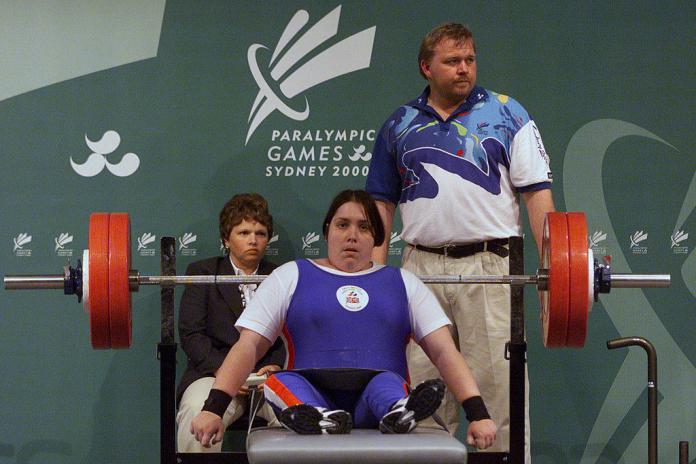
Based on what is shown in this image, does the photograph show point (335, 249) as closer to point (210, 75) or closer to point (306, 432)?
point (306, 432)

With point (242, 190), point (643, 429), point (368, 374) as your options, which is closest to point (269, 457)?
point (368, 374)

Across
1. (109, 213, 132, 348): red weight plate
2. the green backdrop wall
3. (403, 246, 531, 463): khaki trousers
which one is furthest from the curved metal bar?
(109, 213, 132, 348): red weight plate

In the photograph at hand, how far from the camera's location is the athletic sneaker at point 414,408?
3311 millimetres

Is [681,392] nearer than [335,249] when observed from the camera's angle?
No

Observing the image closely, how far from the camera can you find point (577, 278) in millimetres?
3734

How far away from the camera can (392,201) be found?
4613mm

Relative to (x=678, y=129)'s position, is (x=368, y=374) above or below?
below

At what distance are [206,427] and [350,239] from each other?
2.73 feet

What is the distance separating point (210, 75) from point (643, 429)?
105 inches

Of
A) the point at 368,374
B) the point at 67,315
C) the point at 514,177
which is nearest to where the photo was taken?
the point at 368,374

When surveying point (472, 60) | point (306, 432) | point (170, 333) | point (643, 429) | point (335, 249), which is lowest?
point (643, 429)

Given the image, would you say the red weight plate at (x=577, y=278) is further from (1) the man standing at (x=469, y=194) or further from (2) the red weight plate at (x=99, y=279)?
(2) the red weight plate at (x=99, y=279)

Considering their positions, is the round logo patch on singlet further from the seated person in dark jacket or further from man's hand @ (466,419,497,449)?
the seated person in dark jacket

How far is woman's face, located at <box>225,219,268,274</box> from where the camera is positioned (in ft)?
16.4
